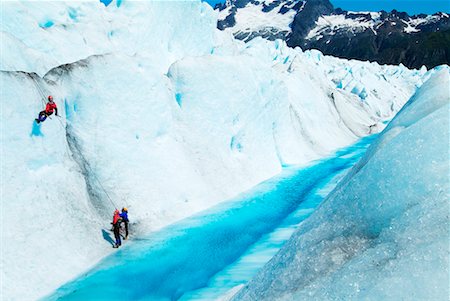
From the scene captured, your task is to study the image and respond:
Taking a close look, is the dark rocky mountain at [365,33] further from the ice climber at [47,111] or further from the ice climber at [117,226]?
the ice climber at [47,111]

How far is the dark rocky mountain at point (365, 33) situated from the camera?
13025 centimetres

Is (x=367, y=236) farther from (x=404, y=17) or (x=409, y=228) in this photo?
(x=404, y=17)

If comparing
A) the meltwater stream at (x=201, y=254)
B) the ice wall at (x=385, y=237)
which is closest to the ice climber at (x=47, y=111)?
the meltwater stream at (x=201, y=254)

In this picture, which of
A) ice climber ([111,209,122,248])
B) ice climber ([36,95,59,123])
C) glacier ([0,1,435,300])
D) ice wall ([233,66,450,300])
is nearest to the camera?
ice wall ([233,66,450,300])

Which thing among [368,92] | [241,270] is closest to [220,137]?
[241,270]

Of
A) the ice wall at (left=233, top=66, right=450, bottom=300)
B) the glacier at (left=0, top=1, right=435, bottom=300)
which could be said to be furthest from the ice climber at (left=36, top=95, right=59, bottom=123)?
the ice wall at (left=233, top=66, right=450, bottom=300)

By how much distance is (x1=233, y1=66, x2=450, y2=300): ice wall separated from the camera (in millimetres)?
3394

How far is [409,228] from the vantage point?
3.76 metres

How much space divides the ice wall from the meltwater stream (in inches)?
207

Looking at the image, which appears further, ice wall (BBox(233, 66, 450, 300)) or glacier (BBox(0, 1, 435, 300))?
glacier (BBox(0, 1, 435, 300))

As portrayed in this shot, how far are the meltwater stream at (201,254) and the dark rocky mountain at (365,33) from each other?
129 m

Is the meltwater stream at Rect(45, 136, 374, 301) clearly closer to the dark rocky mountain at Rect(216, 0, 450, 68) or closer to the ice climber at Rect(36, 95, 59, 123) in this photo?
the ice climber at Rect(36, 95, 59, 123)

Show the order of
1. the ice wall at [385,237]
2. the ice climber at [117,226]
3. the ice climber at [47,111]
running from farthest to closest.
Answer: the ice climber at [117,226] < the ice climber at [47,111] < the ice wall at [385,237]

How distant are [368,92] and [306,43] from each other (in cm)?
12335
